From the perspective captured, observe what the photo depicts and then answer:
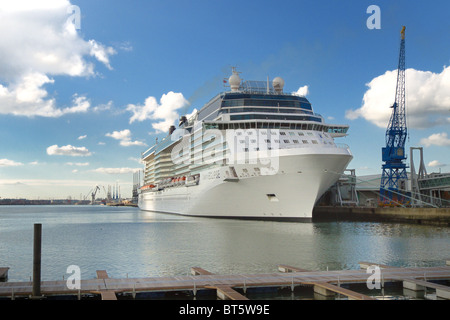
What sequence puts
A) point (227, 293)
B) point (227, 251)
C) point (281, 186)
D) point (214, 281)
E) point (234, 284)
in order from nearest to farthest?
point (227, 293) < point (234, 284) < point (214, 281) < point (227, 251) < point (281, 186)

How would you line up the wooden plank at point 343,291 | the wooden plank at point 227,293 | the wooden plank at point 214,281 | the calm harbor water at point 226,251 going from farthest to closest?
the calm harbor water at point 226,251, the wooden plank at point 214,281, the wooden plank at point 227,293, the wooden plank at point 343,291

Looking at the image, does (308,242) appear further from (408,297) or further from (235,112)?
(235,112)

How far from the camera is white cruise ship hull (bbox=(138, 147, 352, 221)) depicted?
3870 cm

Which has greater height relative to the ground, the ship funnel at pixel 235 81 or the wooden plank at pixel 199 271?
the ship funnel at pixel 235 81

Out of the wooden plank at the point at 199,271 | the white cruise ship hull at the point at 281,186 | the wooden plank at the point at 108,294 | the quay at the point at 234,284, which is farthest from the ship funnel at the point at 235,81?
the wooden plank at the point at 108,294

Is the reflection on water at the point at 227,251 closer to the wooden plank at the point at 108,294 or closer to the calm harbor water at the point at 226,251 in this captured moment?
the calm harbor water at the point at 226,251

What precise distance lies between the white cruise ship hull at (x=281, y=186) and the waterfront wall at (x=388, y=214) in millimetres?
13717

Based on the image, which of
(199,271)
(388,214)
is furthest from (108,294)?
(388,214)

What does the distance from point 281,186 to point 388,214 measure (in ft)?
69.0

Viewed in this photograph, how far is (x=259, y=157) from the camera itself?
40438 millimetres

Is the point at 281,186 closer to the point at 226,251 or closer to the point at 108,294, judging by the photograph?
the point at 226,251

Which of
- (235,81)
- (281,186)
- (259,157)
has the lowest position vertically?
(281,186)

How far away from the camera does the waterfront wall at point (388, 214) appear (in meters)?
47.3

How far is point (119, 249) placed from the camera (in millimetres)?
30094
